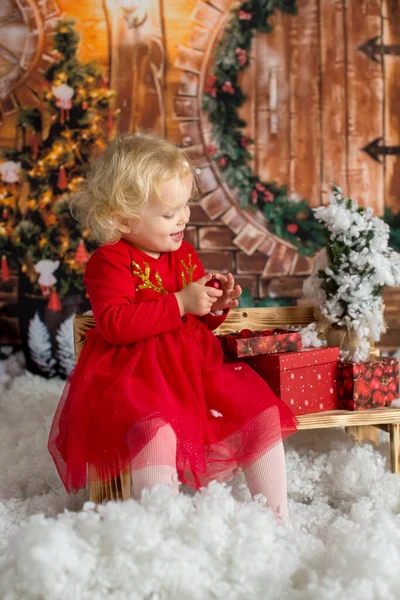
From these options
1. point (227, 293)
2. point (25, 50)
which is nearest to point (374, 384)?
point (227, 293)

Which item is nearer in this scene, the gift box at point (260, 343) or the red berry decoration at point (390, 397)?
the gift box at point (260, 343)

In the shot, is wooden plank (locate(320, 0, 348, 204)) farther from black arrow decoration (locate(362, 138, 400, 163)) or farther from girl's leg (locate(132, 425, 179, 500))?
girl's leg (locate(132, 425, 179, 500))

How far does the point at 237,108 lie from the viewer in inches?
105

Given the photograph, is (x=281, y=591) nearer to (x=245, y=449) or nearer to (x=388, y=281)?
(x=245, y=449)

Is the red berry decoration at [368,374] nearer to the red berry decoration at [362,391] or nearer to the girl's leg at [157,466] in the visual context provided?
the red berry decoration at [362,391]

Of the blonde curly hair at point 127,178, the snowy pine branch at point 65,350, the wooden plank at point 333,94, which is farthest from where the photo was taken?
the wooden plank at point 333,94

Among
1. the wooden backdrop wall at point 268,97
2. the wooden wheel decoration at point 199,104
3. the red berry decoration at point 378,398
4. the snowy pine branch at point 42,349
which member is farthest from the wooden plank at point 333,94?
the red berry decoration at point 378,398

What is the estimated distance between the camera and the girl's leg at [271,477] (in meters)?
1.28

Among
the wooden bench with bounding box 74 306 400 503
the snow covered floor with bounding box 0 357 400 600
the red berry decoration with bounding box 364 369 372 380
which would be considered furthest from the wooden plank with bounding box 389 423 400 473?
the snow covered floor with bounding box 0 357 400 600

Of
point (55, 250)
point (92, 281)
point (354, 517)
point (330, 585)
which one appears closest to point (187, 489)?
point (354, 517)

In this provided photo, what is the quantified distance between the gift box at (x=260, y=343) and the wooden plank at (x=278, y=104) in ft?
4.22

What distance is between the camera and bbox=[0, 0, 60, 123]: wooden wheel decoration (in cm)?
260

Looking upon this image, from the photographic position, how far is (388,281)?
1624 mm

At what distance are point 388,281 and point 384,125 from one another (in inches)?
51.5
